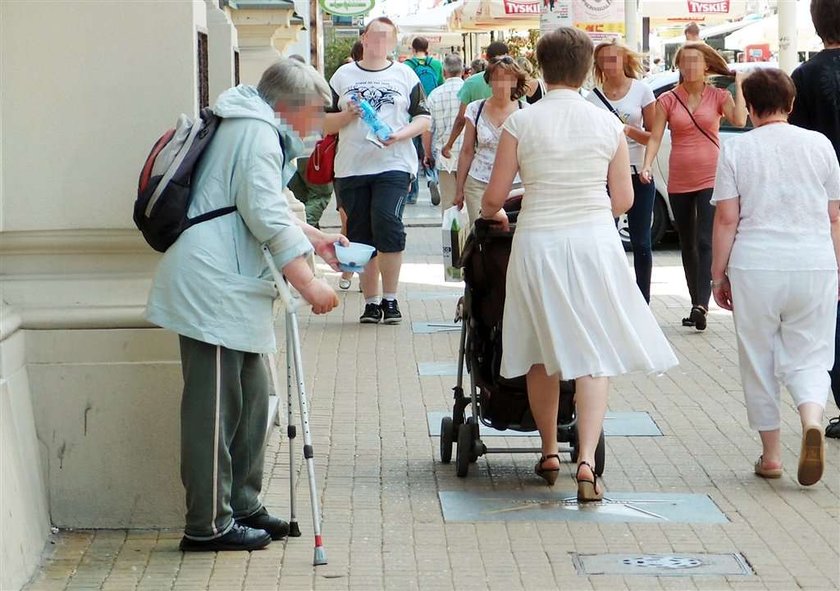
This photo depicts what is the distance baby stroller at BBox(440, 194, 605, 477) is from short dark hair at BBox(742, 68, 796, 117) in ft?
3.76

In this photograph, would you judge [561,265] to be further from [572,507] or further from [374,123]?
[374,123]

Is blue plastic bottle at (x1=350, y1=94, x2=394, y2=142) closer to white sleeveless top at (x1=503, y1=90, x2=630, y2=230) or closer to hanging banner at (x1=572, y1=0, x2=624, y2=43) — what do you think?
white sleeveless top at (x1=503, y1=90, x2=630, y2=230)

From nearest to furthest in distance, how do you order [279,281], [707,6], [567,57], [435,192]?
[279,281] < [567,57] < [435,192] < [707,6]

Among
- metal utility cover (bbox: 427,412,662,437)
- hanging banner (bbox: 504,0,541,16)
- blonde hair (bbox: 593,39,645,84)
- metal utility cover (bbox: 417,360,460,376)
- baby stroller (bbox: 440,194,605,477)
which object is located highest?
hanging banner (bbox: 504,0,541,16)

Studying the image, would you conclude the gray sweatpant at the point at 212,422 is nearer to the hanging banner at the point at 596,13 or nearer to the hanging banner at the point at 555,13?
the hanging banner at the point at 555,13

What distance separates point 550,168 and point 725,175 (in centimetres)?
98

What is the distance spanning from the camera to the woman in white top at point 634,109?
10.8 metres

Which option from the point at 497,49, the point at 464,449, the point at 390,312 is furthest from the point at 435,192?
the point at 464,449

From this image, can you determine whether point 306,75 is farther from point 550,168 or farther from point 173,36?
point 550,168

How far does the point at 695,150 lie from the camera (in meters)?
10.8

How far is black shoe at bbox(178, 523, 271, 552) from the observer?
555 cm


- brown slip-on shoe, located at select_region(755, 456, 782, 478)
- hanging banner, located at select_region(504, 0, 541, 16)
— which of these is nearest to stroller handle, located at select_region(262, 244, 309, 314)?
brown slip-on shoe, located at select_region(755, 456, 782, 478)

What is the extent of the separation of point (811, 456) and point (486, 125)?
14.5ft

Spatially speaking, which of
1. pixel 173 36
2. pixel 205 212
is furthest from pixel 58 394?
pixel 173 36
